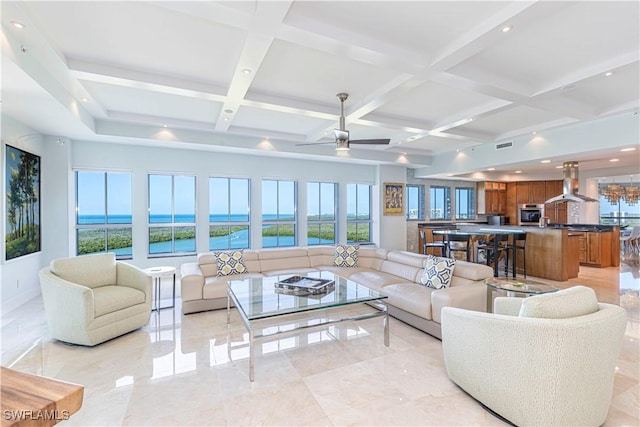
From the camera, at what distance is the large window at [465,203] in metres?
10.2

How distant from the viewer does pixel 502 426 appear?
6.52 feet

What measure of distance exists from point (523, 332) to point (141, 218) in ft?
21.2

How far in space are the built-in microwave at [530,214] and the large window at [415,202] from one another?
336cm

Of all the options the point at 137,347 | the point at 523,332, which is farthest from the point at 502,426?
the point at 137,347

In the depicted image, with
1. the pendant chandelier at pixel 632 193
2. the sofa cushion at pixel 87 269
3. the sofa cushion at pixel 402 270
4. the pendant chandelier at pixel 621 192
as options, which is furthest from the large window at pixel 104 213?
the pendant chandelier at pixel 632 193

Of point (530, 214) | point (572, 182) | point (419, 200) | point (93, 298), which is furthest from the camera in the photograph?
point (530, 214)

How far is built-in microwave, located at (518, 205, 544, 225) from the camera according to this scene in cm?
948

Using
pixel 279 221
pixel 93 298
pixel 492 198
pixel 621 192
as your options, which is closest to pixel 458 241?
pixel 279 221

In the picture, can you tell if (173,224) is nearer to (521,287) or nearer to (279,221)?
(279,221)

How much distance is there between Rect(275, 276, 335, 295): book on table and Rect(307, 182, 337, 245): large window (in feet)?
13.3

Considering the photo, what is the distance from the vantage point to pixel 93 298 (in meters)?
3.10

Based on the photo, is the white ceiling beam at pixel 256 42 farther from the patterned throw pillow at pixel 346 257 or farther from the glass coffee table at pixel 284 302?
the patterned throw pillow at pixel 346 257

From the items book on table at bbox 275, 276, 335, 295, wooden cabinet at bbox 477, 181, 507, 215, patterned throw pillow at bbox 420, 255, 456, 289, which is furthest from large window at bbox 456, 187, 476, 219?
book on table at bbox 275, 276, 335, 295

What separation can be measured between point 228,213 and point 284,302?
441 centimetres
